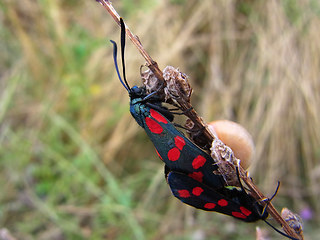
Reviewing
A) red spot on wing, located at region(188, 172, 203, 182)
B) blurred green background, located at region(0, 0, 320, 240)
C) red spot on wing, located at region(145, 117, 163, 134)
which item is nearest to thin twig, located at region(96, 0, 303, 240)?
red spot on wing, located at region(188, 172, 203, 182)

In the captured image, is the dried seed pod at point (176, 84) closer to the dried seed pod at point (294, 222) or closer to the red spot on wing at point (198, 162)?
the red spot on wing at point (198, 162)

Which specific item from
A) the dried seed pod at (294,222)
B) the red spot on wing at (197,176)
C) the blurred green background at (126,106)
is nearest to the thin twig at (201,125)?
the dried seed pod at (294,222)

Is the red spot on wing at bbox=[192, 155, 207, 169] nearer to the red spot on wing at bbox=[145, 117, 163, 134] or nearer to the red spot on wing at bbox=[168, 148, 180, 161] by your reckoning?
the red spot on wing at bbox=[168, 148, 180, 161]

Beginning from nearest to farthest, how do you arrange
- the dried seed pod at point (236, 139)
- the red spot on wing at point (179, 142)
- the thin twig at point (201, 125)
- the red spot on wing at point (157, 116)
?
the thin twig at point (201, 125), the dried seed pod at point (236, 139), the red spot on wing at point (179, 142), the red spot on wing at point (157, 116)

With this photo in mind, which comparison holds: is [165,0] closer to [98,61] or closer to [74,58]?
[98,61]

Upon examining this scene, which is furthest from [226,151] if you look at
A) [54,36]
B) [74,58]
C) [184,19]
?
[184,19]

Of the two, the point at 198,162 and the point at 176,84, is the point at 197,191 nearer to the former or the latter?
the point at 198,162

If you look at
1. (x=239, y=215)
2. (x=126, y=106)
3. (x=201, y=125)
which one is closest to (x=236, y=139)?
(x=201, y=125)
